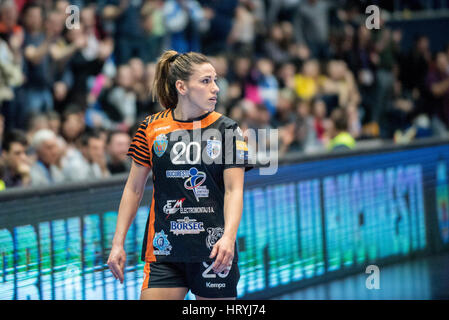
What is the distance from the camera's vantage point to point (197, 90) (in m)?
3.93

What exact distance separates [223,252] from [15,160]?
3701 millimetres

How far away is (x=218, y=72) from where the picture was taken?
9281mm

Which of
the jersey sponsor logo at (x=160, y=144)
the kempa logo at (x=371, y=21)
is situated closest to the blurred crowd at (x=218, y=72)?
the kempa logo at (x=371, y=21)

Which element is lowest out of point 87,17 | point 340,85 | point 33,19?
point 340,85

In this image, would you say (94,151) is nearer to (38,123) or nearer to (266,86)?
(38,123)

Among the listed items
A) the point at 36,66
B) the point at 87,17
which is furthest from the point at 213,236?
the point at 87,17

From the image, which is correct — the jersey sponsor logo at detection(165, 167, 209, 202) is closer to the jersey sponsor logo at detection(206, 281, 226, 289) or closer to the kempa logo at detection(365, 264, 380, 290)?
the jersey sponsor logo at detection(206, 281, 226, 289)

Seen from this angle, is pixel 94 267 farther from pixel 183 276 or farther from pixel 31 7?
pixel 31 7

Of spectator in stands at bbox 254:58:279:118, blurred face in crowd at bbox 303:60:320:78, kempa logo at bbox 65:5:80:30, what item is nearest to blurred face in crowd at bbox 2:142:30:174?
kempa logo at bbox 65:5:80:30

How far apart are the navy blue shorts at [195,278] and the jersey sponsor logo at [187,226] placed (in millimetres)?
167

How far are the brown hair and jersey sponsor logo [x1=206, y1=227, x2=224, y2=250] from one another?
71cm

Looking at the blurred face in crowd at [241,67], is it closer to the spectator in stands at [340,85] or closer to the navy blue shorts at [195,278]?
the spectator in stands at [340,85]

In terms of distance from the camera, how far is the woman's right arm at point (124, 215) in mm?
3908
